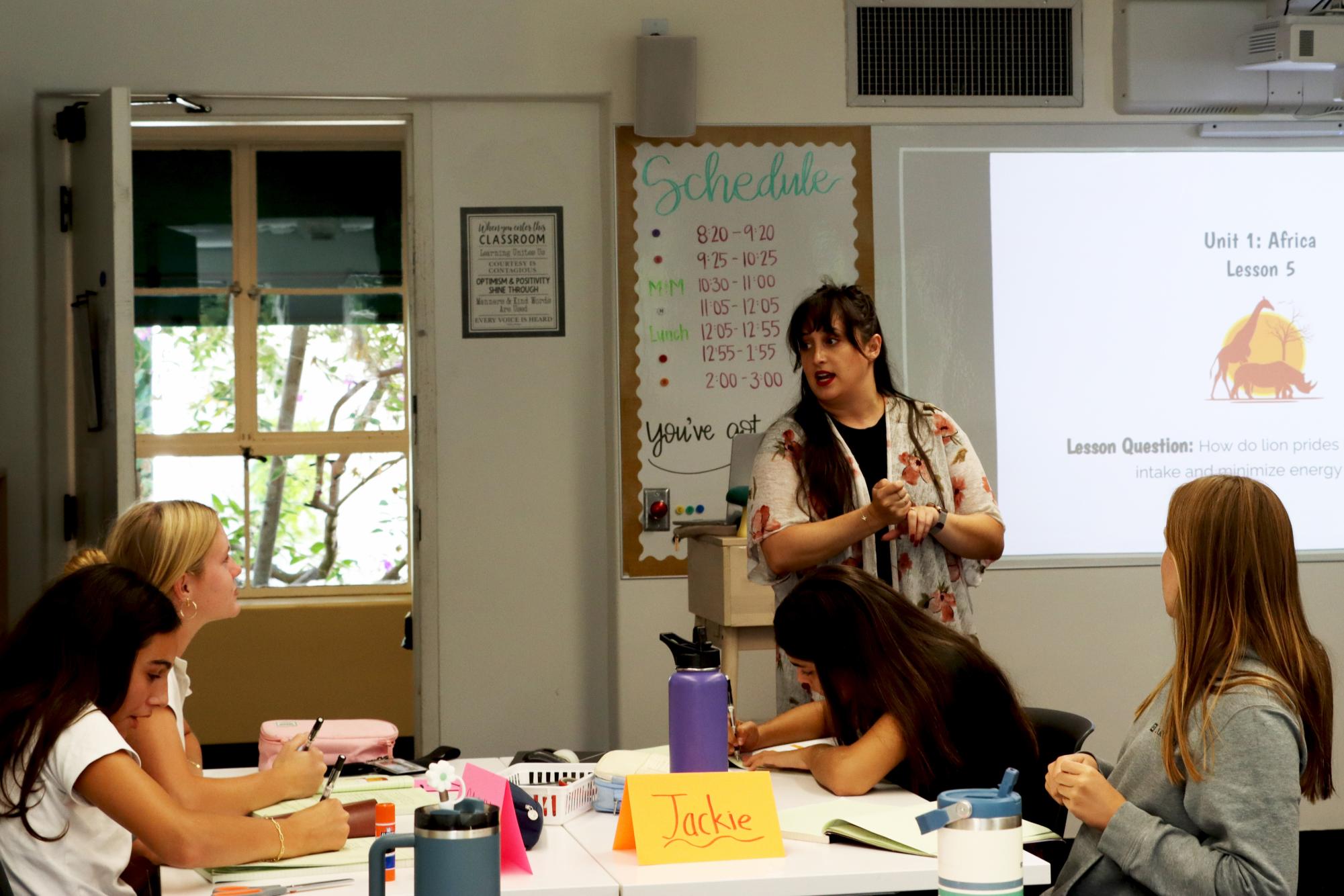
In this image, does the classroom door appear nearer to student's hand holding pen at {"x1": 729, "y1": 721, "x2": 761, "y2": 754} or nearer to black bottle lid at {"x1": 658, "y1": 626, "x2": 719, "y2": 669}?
student's hand holding pen at {"x1": 729, "y1": 721, "x2": 761, "y2": 754}

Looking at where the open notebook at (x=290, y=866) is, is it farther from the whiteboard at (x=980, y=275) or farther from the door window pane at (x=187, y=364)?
the door window pane at (x=187, y=364)

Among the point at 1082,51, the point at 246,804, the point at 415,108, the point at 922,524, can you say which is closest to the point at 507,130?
the point at 415,108

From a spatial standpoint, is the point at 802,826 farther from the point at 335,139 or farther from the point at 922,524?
the point at 335,139

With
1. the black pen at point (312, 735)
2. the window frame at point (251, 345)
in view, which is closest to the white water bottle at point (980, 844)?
the black pen at point (312, 735)

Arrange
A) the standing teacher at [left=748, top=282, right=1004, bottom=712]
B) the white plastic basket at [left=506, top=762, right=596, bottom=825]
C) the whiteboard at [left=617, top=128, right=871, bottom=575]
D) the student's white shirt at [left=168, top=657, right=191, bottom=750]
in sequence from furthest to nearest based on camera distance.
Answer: the whiteboard at [left=617, top=128, right=871, bottom=575]
the standing teacher at [left=748, top=282, right=1004, bottom=712]
the student's white shirt at [left=168, top=657, right=191, bottom=750]
the white plastic basket at [left=506, top=762, right=596, bottom=825]

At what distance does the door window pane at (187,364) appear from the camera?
238 inches

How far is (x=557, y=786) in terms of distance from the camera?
2021 mm

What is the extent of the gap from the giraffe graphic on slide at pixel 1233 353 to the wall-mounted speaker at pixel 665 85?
189 centimetres

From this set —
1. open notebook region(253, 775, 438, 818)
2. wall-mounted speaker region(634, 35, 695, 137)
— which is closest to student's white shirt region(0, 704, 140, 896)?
open notebook region(253, 775, 438, 818)

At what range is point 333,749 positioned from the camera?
2.29 m

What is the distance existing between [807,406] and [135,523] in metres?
1.32

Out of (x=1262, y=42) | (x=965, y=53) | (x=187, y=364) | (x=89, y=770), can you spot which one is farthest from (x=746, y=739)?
(x=187, y=364)

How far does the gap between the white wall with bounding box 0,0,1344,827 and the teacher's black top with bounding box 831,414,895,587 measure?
1556 millimetres

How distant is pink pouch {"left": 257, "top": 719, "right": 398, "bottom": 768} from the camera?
7.39 ft
